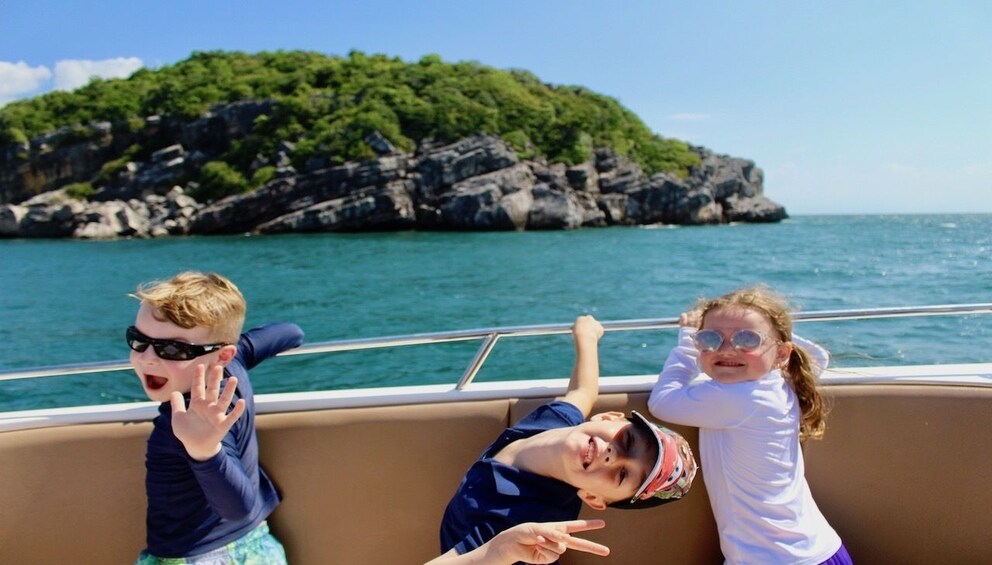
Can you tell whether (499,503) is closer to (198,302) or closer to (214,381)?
(214,381)

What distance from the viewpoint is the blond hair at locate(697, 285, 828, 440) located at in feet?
6.07

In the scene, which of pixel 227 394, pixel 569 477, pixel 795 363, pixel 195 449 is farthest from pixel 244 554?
pixel 795 363

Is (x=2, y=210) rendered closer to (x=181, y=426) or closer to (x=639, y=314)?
(x=639, y=314)

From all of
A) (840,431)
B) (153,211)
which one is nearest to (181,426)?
(840,431)

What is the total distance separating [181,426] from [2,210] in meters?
52.6

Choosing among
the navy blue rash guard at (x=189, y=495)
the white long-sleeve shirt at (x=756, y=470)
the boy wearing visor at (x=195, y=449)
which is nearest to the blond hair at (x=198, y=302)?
the boy wearing visor at (x=195, y=449)

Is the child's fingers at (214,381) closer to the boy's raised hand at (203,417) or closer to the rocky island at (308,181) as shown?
the boy's raised hand at (203,417)

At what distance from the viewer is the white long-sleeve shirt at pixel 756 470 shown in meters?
1.70

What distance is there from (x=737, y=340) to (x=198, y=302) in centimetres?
138

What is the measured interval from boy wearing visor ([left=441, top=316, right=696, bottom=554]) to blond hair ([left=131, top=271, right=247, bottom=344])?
74 centimetres

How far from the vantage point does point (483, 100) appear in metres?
59.0

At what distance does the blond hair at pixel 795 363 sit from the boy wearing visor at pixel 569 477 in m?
0.56

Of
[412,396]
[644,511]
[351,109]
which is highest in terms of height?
[351,109]

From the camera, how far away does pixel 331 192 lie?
47.2 meters
